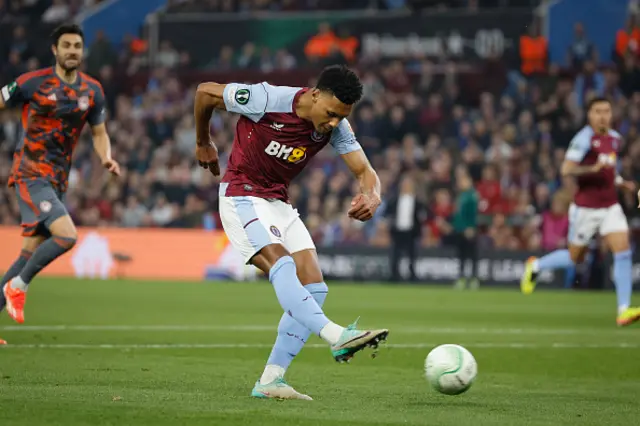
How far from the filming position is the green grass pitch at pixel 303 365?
6434mm

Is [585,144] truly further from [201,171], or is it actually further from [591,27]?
[201,171]

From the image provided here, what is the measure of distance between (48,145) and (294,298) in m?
4.47

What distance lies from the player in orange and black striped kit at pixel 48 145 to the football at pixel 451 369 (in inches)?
176

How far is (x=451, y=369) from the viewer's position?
22.9ft

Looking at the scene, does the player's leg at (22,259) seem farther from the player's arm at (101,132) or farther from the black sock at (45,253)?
the player's arm at (101,132)

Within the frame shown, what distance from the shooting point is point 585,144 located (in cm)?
1373

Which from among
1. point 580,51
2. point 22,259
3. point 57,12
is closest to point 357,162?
point 22,259

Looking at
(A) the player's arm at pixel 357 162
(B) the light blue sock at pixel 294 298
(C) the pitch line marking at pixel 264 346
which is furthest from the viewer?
(C) the pitch line marking at pixel 264 346

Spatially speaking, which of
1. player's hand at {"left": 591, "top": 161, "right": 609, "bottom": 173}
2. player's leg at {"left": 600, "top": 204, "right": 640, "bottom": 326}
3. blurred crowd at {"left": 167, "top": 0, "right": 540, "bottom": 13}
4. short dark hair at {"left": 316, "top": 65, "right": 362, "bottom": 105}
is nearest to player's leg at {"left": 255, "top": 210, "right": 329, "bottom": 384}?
short dark hair at {"left": 316, "top": 65, "right": 362, "bottom": 105}

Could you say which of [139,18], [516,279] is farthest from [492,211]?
[139,18]

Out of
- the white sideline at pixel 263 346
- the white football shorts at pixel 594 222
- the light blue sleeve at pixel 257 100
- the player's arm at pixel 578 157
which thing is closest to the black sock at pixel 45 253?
the white sideline at pixel 263 346

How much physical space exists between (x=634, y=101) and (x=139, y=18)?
12.7 metres

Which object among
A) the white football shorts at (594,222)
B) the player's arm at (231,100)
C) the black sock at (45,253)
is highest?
the player's arm at (231,100)

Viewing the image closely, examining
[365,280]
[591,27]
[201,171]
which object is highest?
[591,27]
